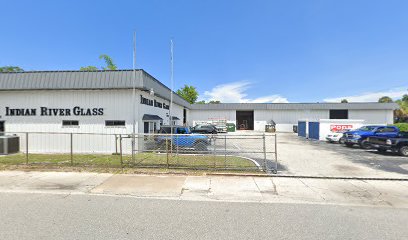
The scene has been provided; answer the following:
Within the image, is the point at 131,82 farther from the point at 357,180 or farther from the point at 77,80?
the point at 357,180

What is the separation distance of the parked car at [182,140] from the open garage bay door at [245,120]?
115 feet

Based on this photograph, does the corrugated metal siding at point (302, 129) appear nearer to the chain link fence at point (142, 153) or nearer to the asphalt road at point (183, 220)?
the chain link fence at point (142, 153)

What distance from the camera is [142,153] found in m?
11.5

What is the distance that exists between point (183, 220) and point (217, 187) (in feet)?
7.90

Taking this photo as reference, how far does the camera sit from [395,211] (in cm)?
494

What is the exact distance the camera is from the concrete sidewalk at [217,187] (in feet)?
18.9

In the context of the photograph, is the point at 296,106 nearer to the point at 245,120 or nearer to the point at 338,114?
the point at 338,114

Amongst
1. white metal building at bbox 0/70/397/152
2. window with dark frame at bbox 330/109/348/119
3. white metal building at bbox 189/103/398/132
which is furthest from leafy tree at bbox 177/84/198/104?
white metal building at bbox 0/70/397/152

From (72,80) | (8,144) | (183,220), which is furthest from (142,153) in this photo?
(8,144)

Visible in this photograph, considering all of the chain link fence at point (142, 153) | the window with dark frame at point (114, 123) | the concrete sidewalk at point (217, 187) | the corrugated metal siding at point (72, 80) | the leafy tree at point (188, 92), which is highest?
the leafy tree at point (188, 92)

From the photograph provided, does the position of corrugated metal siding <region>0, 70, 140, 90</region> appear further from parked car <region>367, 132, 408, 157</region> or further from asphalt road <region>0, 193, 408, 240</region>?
parked car <region>367, 132, 408, 157</region>

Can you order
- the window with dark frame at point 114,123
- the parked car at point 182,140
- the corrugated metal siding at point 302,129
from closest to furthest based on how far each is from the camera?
the parked car at point 182,140
the window with dark frame at point 114,123
the corrugated metal siding at point 302,129

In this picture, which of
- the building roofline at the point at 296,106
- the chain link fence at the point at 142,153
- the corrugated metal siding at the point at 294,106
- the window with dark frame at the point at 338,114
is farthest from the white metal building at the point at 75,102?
the window with dark frame at the point at 338,114

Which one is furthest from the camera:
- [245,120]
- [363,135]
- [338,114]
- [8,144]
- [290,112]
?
[245,120]
